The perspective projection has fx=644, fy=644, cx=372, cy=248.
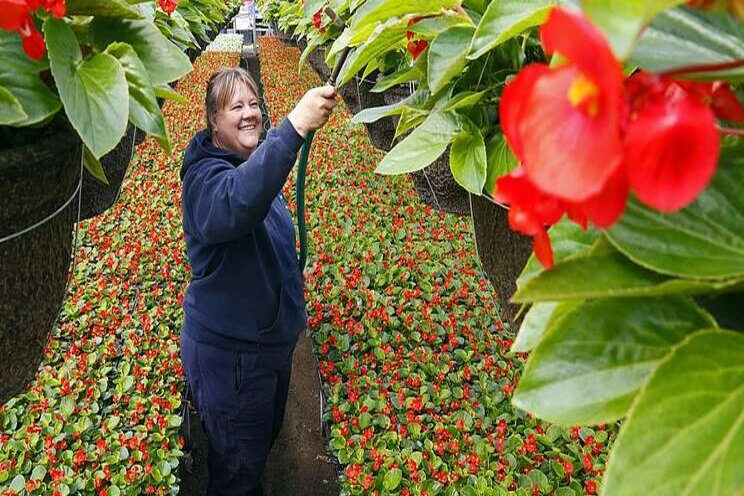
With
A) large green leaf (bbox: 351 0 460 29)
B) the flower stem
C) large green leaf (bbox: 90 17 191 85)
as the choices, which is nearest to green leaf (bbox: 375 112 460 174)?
large green leaf (bbox: 351 0 460 29)

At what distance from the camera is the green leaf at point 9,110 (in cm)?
50

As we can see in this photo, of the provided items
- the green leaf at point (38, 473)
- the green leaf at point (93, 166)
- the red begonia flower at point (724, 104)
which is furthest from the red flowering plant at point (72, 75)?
the green leaf at point (38, 473)

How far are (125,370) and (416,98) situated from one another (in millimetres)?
1647

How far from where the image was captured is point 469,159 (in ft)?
2.32

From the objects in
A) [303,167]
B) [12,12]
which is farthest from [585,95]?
[303,167]

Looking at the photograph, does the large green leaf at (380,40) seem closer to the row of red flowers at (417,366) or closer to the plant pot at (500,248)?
the plant pot at (500,248)

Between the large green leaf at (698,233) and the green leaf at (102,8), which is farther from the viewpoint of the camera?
the green leaf at (102,8)

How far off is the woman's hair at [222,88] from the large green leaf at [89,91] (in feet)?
3.42

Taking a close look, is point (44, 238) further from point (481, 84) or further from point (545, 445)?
point (545, 445)

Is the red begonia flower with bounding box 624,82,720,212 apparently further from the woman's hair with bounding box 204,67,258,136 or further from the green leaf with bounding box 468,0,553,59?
the woman's hair with bounding box 204,67,258,136

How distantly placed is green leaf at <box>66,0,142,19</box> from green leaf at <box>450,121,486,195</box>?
35cm

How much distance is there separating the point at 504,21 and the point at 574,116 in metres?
0.32

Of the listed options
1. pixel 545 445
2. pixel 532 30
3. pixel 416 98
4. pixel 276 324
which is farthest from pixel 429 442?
pixel 532 30

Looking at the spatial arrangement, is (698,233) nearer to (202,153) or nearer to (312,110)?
(312,110)
